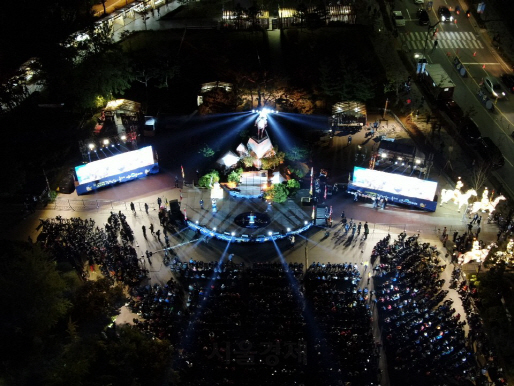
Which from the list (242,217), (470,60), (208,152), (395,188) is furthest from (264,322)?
(470,60)

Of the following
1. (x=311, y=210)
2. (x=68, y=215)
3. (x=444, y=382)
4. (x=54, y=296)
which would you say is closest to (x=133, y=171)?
(x=68, y=215)

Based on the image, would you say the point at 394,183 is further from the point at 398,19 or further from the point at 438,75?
the point at 398,19

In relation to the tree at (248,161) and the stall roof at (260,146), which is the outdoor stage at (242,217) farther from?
the stall roof at (260,146)

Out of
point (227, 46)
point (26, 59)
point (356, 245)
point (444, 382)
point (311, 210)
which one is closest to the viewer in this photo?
point (444, 382)

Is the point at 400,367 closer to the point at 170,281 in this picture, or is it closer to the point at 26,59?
the point at 170,281

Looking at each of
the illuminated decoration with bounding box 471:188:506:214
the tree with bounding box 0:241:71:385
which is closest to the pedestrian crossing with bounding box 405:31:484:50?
the illuminated decoration with bounding box 471:188:506:214

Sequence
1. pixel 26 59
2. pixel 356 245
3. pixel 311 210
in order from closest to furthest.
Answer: pixel 356 245
pixel 311 210
pixel 26 59
